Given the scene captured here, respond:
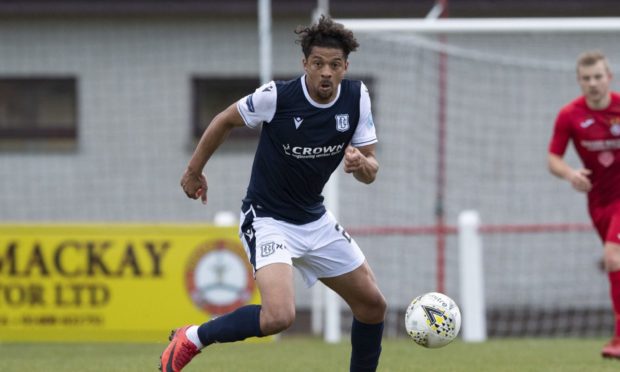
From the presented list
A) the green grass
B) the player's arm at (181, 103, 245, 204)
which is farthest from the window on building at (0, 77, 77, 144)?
the player's arm at (181, 103, 245, 204)

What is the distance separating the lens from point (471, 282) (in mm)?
10844

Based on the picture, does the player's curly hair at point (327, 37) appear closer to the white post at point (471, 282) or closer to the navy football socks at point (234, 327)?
the navy football socks at point (234, 327)

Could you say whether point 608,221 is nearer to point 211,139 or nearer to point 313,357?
point 313,357

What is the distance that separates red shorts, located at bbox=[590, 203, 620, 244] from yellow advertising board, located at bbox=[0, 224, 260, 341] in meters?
3.49

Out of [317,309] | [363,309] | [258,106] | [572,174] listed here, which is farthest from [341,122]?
[317,309]

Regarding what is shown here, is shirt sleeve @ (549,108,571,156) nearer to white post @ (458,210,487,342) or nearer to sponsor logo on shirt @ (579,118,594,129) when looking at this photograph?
sponsor logo on shirt @ (579,118,594,129)

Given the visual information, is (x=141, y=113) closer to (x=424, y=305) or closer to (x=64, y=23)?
(x=64, y=23)

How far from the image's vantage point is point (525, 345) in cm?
946

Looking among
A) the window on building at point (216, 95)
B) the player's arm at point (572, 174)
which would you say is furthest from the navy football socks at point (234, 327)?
the window on building at point (216, 95)

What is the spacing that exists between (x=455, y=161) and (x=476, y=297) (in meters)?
2.86

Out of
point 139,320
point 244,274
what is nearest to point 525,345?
point 244,274

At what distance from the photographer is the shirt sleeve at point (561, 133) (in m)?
8.18

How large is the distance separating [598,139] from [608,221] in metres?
0.59

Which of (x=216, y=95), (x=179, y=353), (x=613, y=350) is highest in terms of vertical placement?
(x=216, y=95)
